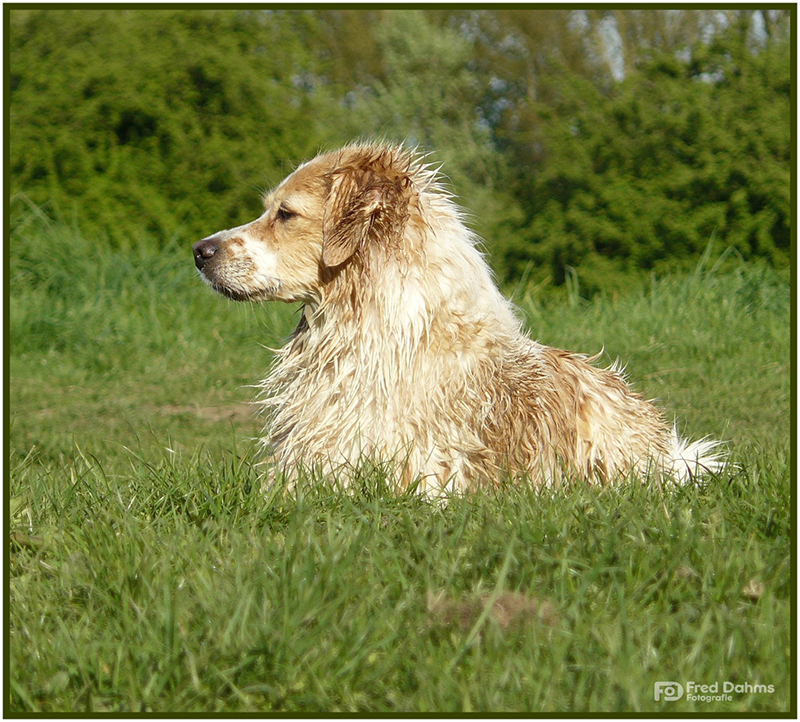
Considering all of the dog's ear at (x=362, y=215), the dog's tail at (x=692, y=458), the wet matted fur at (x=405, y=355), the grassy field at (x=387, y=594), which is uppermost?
the dog's ear at (x=362, y=215)

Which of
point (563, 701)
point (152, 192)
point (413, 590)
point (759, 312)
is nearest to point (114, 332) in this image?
point (152, 192)

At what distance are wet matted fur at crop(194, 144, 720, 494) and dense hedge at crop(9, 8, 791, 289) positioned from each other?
7.89m

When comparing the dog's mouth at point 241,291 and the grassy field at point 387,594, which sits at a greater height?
the dog's mouth at point 241,291

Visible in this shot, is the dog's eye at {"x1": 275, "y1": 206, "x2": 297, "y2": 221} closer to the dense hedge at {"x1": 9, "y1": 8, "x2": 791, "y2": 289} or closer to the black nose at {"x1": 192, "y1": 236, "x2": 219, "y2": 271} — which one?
the black nose at {"x1": 192, "y1": 236, "x2": 219, "y2": 271}

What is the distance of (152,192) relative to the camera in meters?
13.5

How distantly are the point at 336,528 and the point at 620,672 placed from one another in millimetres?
1284

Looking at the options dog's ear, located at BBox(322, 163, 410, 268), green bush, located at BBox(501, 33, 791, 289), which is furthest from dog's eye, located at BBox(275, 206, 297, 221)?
green bush, located at BBox(501, 33, 791, 289)

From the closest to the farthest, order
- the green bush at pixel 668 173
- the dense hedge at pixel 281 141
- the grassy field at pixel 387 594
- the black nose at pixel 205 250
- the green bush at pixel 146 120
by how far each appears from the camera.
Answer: the grassy field at pixel 387 594 < the black nose at pixel 205 250 < the green bush at pixel 668 173 < the dense hedge at pixel 281 141 < the green bush at pixel 146 120

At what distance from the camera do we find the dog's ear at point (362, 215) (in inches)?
171

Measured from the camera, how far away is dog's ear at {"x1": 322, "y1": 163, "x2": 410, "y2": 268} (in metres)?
4.35

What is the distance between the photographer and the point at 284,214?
15.3ft

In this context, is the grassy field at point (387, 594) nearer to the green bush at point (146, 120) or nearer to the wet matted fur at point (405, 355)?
the wet matted fur at point (405, 355)

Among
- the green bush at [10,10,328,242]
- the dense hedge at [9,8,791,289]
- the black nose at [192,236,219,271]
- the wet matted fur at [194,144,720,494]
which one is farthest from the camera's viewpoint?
the green bush at [10,10,328,242]

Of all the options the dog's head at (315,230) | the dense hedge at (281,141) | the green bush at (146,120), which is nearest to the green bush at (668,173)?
the dense hedge at (281,141)
